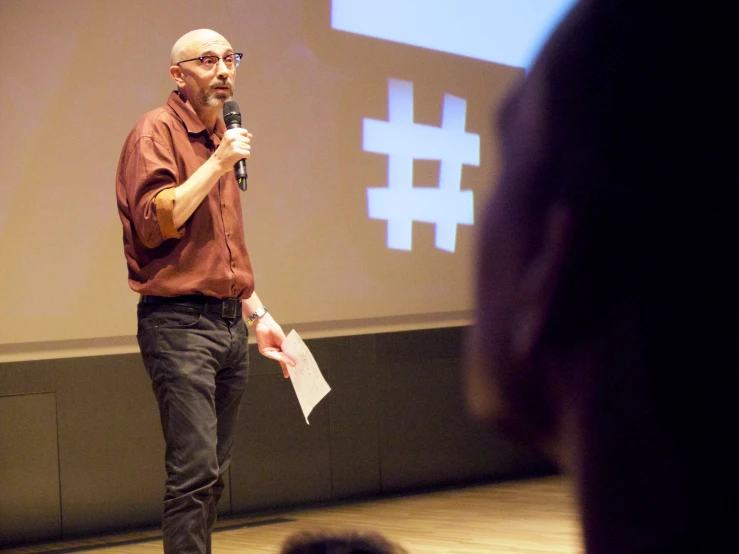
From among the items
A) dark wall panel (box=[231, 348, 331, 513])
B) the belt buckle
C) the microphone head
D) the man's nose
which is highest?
the man's nose

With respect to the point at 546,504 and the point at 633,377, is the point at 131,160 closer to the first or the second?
the point at 633,377

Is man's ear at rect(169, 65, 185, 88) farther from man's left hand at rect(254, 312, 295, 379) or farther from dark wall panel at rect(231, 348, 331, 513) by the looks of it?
dark wall panel at rect(231, 348, 331, 513)

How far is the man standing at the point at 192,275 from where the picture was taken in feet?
7.61

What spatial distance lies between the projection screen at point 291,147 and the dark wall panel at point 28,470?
215mm

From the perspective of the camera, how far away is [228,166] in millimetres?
2342

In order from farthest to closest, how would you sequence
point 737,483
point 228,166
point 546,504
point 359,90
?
point 359,90
point 546,504
point 228,166
point 737,483

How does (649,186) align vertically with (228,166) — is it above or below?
below

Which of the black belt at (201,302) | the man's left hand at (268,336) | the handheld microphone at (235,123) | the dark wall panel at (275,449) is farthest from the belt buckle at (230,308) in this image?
the dark wall panel at (275,449)

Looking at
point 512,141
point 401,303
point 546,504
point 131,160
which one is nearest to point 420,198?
point 401,303

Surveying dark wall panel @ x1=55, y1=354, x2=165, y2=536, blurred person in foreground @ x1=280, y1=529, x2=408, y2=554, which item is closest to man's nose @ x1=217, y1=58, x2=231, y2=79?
dark wall panel @ x1=55, y1=354, x2=165, y2=536

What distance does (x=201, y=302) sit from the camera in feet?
7.97

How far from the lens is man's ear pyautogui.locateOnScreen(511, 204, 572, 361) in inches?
14.8

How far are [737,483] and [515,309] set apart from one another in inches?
4.1

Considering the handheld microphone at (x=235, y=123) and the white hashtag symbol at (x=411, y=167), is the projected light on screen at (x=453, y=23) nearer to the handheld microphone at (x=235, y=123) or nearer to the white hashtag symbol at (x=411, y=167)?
the white hashtag symbol at (x=411, y=167)
